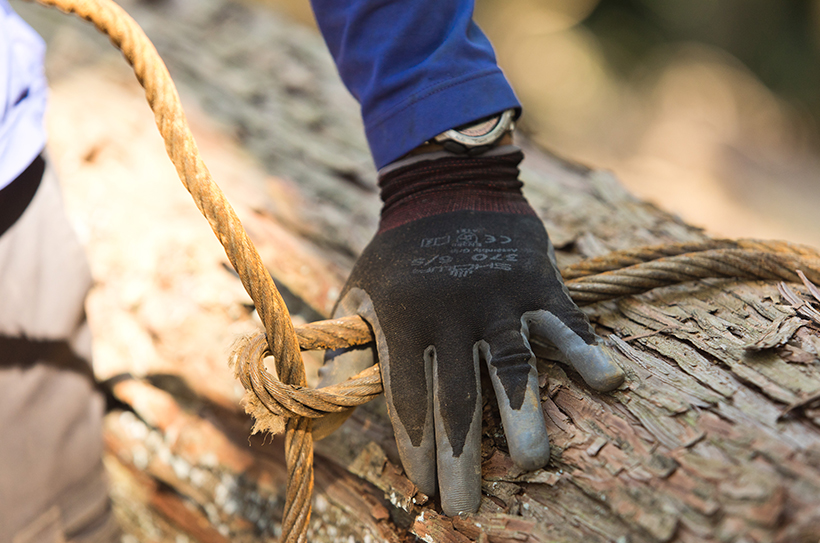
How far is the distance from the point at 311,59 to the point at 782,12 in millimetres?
4288

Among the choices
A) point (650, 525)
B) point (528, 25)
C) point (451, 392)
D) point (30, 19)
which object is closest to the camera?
point (650, 525)

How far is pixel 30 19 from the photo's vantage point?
1878 mm

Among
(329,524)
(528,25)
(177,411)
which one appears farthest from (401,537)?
(528,25)

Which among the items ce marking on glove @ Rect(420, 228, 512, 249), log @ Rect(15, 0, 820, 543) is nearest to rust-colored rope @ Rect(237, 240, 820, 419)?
log @ Rect(15, 0, 820, 543)

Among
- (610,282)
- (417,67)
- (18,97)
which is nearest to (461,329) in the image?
(610,282)

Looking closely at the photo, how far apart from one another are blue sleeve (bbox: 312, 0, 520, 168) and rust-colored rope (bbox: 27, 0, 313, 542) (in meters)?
0.38

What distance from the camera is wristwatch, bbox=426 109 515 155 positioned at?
2.96 ft

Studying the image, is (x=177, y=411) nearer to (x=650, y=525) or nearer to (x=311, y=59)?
(x=650, y=525)

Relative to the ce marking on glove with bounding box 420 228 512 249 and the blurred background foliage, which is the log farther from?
the blurred background foliage

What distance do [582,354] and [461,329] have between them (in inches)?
6.9

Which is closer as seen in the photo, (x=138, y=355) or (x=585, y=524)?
(x=585, y=524)

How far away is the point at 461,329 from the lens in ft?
2.42

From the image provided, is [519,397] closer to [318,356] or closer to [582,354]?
[582,354]

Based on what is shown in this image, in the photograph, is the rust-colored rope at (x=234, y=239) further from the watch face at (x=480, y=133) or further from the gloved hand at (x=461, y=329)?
the watch face at (x=480, y=133)
